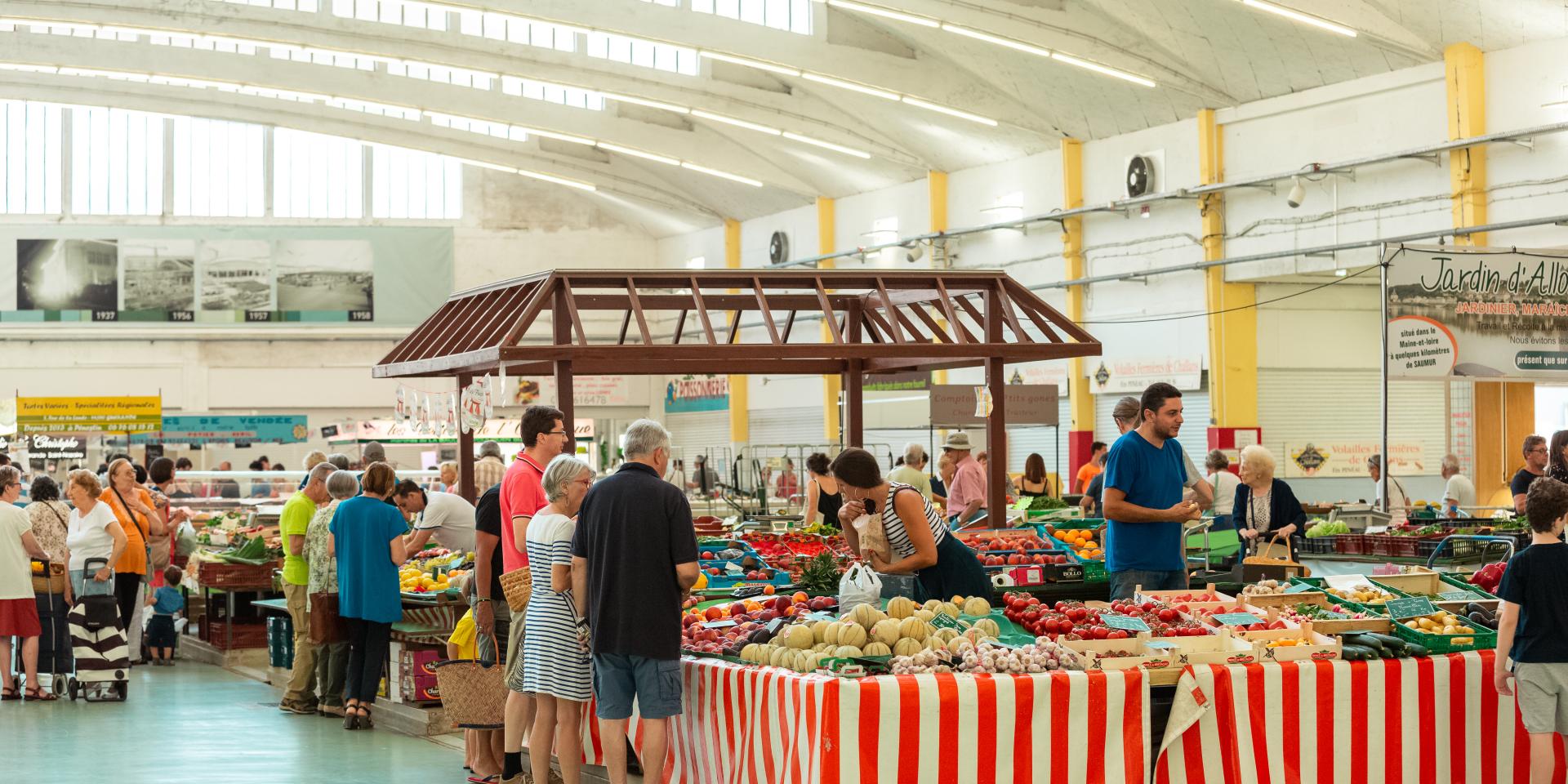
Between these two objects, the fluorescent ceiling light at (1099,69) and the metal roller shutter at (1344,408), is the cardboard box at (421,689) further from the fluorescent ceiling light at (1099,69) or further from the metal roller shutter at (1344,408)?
the metal roller shutter at (1344,408)

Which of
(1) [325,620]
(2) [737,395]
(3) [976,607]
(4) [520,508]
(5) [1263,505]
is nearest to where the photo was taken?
(3) [976,607]

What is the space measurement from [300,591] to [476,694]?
298 cm

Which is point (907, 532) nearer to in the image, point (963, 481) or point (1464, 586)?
point (1464, 586)

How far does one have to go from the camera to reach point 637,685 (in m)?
5.55

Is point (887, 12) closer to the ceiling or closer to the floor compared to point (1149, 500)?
closer to the ceiling

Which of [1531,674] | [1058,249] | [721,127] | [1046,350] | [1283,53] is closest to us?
[1531,674]

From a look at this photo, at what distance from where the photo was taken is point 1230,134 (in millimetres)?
17141

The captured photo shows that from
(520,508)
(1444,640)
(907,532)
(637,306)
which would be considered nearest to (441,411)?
(637,306)

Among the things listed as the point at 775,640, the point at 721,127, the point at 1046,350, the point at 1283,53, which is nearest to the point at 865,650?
the point at 775,640

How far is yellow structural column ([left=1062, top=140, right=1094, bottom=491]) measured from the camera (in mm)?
19328

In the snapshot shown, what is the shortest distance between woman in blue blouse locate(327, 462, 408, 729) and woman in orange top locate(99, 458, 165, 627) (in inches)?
109

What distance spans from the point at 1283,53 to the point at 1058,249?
4.80 metres

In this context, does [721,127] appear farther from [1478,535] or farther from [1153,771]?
[1153,771]

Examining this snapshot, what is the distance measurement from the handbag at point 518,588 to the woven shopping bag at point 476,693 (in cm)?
67
